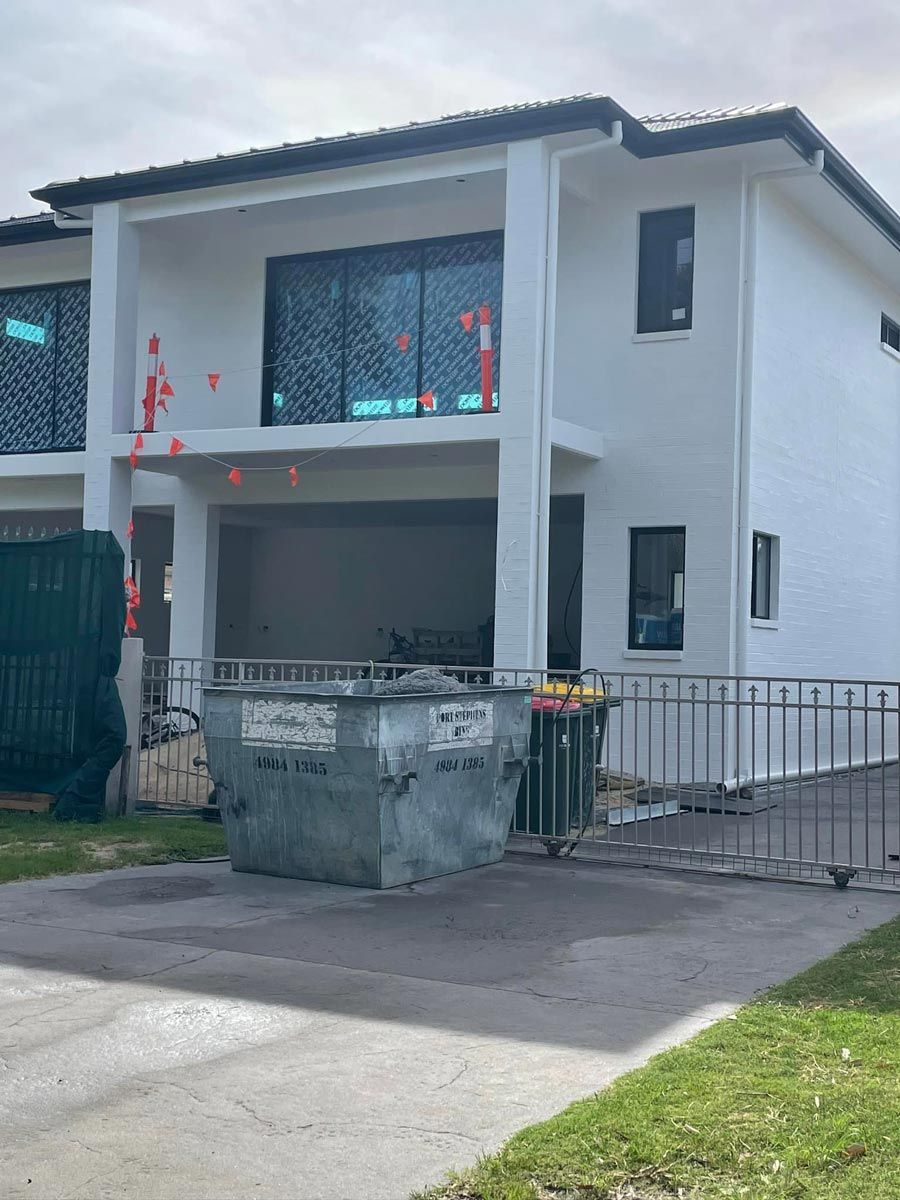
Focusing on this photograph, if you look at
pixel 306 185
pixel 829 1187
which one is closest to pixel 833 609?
pixel 306 185

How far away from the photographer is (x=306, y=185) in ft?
52.4

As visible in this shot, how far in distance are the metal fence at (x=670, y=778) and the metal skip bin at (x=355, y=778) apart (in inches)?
34.7

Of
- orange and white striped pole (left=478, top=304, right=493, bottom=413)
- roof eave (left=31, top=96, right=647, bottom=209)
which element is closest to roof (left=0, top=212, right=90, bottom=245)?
roof eave (left=31, top=96, right=647, bottom=209)

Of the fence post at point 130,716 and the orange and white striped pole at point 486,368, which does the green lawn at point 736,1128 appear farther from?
the orange and white striped pole at point 486,368

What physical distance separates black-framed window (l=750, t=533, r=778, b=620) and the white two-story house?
0.09 meters

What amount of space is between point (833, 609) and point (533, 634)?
6161mm

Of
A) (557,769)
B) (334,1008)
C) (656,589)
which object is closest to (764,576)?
(656,589)

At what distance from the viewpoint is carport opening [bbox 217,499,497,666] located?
2617cm

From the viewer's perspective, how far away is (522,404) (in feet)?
47.6

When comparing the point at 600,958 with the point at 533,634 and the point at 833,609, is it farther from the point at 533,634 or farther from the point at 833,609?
the point at 833,609

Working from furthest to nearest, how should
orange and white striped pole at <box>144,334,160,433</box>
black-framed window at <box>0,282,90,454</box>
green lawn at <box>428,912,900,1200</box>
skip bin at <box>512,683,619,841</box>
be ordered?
black-framed window at <box>0,282,90,454</box>
orange and white striped pole at <box>144,334,160,433</box>
skip bin at <box>512,683,619,841</box>
green lawn at <box>428,912,900,1200</box>

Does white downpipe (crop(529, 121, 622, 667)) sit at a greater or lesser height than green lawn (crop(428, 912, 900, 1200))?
greater

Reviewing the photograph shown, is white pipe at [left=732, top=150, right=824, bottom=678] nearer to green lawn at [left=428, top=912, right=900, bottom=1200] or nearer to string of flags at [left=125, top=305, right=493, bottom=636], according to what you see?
string of flags at [left=125, top=305, right=493, bottom=636]

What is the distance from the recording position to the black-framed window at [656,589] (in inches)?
628
